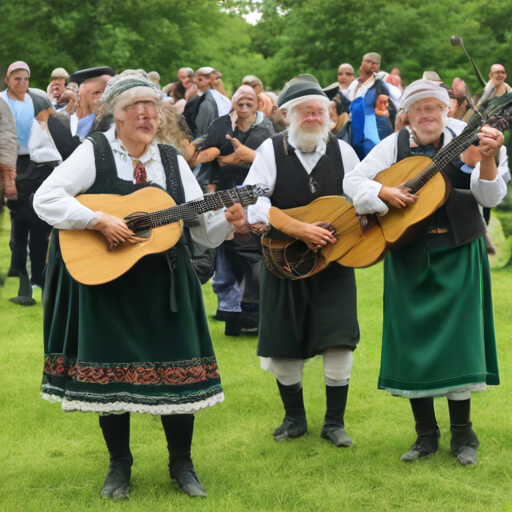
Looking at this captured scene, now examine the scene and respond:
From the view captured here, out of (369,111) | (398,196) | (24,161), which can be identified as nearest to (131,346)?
(398,196)

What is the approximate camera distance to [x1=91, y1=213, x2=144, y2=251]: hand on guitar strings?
3975mm

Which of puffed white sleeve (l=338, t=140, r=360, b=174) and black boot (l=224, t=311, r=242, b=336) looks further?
black boot (l=224, t=311, r=242, b=336)

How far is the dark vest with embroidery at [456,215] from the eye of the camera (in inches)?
174

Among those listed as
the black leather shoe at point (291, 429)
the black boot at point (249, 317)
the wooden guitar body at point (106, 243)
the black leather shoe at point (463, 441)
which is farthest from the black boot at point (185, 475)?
the black boot at point (249, 317)

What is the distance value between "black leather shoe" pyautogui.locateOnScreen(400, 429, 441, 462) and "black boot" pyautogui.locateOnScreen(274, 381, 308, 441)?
0.72 meters

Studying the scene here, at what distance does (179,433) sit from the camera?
4.31m

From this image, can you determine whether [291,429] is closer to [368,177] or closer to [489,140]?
[368,177]

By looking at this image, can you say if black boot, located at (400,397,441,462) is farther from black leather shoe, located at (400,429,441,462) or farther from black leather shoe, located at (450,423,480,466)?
black leather shoe, located at (450,423,480,466)

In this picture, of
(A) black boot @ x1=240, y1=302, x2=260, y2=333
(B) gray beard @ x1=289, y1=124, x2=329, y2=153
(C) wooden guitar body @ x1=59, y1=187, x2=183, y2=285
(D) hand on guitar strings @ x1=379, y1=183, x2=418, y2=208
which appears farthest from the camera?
(A) black boot @ x1=240, y1=302, x2=260, y2=333

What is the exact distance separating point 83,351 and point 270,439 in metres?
1.55

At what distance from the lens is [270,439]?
5.09 metres

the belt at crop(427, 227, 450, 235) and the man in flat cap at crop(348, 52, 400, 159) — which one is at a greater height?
the man in flat cap at crop(348, 52, 400, 159)

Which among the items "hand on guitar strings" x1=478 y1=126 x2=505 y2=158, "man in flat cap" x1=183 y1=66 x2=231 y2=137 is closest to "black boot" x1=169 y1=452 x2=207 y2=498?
"hand on guitar strings" x1=478 y1=126 x2=505 y2=158

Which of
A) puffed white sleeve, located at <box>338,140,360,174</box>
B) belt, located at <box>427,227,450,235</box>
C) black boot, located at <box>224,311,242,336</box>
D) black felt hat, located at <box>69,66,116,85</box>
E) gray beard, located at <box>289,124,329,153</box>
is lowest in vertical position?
black boot, located at <box>224,311,242,336</box>
